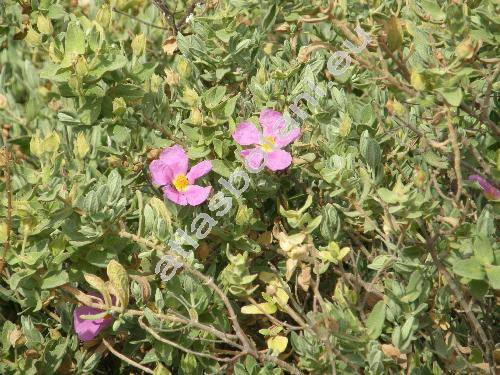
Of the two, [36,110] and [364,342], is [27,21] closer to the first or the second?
[36,110]

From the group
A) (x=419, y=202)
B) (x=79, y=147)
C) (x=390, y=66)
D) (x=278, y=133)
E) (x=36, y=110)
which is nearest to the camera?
(x=419, y=202)

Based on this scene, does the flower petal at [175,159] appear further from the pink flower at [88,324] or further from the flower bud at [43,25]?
the flower bud at [43,25]

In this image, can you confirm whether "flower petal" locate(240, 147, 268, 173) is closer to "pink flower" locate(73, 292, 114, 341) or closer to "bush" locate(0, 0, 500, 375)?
"bush" locate(0, 0, 500, 375)

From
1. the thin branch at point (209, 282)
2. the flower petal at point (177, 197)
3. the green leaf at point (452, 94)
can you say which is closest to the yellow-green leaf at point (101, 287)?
the thin branch at point (209, 282)

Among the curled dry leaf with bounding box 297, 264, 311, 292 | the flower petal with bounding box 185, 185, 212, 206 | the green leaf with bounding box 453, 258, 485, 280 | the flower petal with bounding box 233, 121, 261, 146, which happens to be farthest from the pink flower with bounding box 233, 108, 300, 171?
Result: the green leaf with bounding box 453, 258, 485, 280

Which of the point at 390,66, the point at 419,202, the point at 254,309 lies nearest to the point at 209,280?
the point at 254,309
